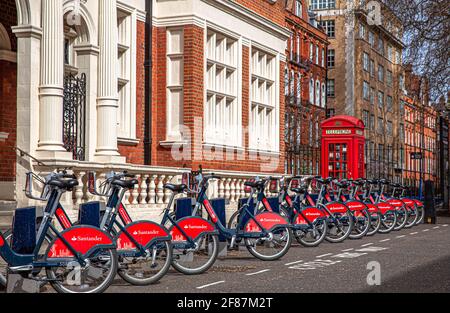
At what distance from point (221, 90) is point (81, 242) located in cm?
1264

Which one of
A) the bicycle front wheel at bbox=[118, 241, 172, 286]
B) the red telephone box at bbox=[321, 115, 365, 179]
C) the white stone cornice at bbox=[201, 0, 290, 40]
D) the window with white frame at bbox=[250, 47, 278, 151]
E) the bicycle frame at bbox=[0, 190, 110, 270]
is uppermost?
the white stone cornice at bbox=[201, 0, 290, 40]

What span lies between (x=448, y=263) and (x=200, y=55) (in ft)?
30.8

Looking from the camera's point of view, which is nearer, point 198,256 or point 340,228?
point 198,256

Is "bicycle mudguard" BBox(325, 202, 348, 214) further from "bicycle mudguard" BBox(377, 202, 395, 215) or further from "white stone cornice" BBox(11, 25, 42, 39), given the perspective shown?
"white stone cornice" BBox(11, 25, 42, 39)

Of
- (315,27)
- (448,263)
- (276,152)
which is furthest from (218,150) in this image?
(315,27)

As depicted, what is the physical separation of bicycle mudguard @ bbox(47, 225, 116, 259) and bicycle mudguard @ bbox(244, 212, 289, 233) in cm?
365

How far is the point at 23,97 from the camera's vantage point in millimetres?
13539

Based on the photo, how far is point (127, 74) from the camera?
58.0 feet

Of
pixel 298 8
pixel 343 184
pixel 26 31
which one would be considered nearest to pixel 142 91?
pixel 26 31

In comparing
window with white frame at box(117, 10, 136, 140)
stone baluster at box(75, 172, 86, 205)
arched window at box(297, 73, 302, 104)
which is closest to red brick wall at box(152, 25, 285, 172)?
window with white frame at box(117, 10, 136, 140)

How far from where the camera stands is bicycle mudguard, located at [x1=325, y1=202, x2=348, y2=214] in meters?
14.4

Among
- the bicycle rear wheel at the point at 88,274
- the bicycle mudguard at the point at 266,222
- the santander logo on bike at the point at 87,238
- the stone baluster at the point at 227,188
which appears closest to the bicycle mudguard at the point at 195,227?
the bicycle mudguard at the point at 266,222

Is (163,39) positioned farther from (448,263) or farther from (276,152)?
(448,263)

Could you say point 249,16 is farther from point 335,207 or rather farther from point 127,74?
point 335,207
